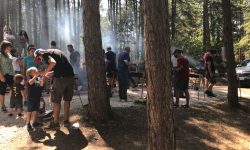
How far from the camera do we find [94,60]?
9891mm

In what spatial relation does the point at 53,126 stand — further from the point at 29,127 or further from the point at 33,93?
the point at 33,93

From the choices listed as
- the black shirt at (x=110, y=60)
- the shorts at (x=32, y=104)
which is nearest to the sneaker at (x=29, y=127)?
the shorts at (x=32, y=104)

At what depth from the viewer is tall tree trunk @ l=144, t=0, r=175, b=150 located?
5.65 metres

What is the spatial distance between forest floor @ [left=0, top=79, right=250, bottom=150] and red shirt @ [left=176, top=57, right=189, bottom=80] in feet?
3.57

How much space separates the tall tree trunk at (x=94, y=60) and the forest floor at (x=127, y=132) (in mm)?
447

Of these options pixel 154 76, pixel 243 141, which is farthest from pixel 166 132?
pixel 243 141

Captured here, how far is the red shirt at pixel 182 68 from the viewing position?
12.4 metres

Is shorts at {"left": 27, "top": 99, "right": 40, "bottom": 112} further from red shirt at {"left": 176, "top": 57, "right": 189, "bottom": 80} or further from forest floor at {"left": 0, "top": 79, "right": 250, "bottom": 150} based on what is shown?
red shirt at {"left": 176, "top": 57, "right": 189, "bottom": 80}

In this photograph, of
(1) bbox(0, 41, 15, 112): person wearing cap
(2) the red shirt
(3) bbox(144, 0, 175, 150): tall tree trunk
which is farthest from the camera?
(2) the red shirt

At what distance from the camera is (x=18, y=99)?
11188 millimetres

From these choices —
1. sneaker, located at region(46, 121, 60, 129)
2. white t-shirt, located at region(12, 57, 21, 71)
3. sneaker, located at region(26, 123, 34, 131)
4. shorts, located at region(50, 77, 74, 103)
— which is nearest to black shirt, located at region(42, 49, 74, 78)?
shorts, located at region(50, 77, 74, 103)

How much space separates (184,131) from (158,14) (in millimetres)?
5088

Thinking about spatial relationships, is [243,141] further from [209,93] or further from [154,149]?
[209,93]

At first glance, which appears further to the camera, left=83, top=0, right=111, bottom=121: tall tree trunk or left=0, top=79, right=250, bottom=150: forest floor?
left=83, top=0, right=111, bottom=121: tall tree trunk
